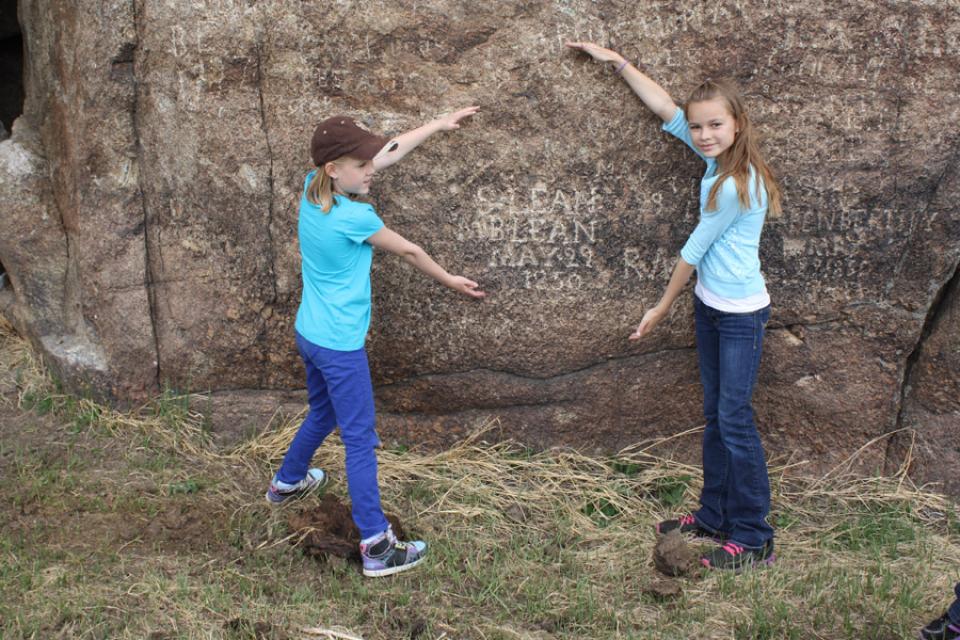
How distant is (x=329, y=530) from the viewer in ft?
10.9

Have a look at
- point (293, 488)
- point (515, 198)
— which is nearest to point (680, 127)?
point (515, 198)

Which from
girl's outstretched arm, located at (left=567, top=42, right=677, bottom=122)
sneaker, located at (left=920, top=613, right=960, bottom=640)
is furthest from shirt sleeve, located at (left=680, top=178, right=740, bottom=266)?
sneaker, located at (left=920, top=613, right=960, bottom=640)

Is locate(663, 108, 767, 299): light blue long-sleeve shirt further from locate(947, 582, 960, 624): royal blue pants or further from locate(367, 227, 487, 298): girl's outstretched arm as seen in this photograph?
locate(947, 582, 960, 624): royal blue pants

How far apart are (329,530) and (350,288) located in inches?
32.9

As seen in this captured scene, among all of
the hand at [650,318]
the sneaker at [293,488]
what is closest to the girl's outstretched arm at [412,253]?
the hand at [650,318]

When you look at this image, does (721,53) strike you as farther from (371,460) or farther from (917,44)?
(371,460)

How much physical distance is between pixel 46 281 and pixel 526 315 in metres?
2.09

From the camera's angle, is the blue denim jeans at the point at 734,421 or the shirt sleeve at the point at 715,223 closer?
the shirt sleeve at the point at 715,223

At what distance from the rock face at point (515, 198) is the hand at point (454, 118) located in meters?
0.07

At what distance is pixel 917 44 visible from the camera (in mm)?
3482

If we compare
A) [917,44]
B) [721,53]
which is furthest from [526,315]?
[917,44]

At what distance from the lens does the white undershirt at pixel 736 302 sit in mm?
3148

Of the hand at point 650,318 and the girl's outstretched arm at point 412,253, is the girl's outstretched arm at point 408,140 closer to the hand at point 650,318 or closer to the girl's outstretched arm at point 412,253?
the girl's outstretched arm at point 412,253

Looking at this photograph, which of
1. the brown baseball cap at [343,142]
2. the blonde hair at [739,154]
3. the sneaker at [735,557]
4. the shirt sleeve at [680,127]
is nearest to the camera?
the brown baseball cap at [343,142]
